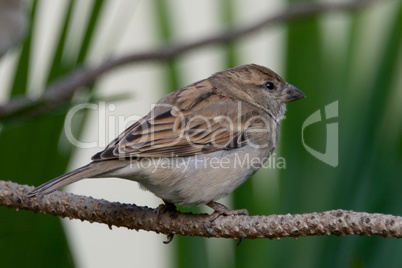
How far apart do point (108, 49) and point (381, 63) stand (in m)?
0.75

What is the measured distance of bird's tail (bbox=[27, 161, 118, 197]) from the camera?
1593 mm

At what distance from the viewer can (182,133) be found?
1999mm

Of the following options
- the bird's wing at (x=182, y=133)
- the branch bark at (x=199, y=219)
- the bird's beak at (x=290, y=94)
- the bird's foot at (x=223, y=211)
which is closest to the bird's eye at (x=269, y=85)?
the bird's beak at (x=290, y=94)

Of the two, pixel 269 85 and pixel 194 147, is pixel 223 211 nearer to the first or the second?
pixel 194 147

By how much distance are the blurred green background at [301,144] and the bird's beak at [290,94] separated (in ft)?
0.06

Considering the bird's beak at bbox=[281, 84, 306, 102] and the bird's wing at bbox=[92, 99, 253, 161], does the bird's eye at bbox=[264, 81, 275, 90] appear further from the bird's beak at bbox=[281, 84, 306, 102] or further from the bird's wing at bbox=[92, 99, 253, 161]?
the bird's wing at bbox=[92, 99, 253, 161]

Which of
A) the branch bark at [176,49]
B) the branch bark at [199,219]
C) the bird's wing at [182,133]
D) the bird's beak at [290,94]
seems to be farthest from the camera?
the bird's beak at [290,94]

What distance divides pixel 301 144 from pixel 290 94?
20 centimetres

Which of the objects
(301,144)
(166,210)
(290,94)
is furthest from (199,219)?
(290,94)

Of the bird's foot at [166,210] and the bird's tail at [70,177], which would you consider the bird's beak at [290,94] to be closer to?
the bird's foot at [166,210]

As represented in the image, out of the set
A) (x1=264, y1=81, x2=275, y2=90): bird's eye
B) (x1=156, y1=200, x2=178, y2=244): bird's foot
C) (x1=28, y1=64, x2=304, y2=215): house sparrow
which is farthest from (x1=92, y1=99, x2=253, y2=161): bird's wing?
(x1=264, y1=81, x2=275, y2=90): bird's eye

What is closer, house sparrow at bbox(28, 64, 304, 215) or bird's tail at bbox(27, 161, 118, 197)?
bird's tail at bbox(27, 161, 118, 197)

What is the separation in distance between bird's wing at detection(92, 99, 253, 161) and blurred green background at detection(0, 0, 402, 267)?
0.13 metres

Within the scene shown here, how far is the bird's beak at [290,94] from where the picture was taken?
2179 millimetres
